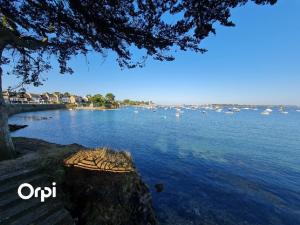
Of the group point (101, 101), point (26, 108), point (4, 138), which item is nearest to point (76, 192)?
point (4, 138)

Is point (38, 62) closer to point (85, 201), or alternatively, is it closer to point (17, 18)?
point (17, 18)

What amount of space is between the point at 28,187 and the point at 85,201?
7.03 ft

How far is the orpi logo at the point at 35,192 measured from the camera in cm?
650

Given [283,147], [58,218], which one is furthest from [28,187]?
[283,147]

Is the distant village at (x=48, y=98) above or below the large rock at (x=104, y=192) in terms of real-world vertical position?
above

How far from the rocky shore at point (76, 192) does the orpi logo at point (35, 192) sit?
0.17 meters

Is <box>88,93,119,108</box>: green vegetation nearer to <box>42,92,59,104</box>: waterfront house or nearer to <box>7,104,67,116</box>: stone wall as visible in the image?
<box>42,92,59,104</box>: waterfront house

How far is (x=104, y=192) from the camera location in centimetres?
830

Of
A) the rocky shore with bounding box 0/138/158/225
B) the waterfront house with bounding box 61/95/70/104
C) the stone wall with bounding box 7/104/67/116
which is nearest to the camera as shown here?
the rocky shore with bounding box 0/138/158/225

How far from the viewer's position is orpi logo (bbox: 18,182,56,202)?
650 cm

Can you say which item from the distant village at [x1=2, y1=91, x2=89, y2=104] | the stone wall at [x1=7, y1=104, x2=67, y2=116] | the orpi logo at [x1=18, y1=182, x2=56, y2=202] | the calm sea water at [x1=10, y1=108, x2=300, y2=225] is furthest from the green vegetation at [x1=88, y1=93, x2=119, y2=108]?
the orpi logo at [x1=18, y1=182, x2=56, y2=202]

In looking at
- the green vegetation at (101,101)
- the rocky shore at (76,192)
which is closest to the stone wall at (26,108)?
the green vegetation at (101,101)

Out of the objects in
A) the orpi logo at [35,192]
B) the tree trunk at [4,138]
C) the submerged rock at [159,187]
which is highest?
the tree trunk at [4,138]

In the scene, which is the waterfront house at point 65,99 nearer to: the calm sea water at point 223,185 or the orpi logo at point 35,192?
the calm sea water at point 223,185
